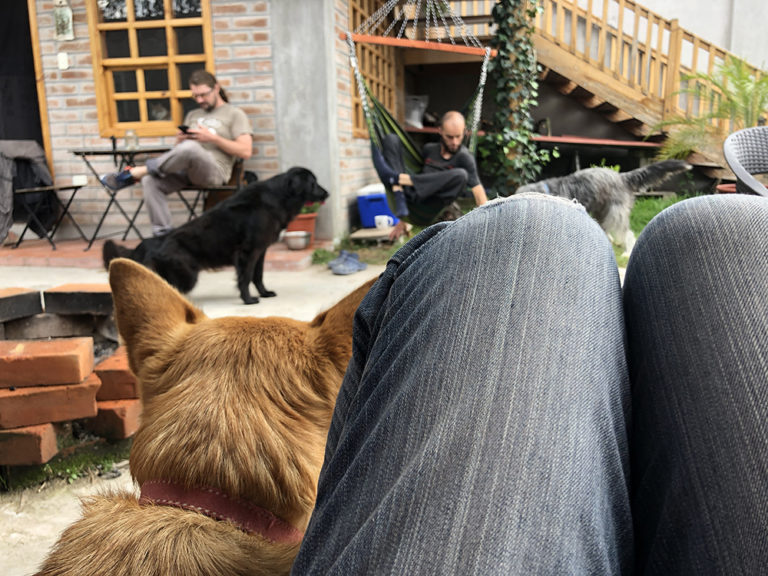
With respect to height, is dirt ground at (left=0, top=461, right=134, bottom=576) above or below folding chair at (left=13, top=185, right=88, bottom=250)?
below

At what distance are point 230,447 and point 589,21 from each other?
29.2ft

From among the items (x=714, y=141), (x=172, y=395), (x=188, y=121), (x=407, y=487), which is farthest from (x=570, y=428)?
(x=714, y=141)

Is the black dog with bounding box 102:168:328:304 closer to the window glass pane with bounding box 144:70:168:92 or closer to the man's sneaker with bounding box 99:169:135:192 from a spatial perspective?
the man's sneaker with bounding box 99:169:135:192

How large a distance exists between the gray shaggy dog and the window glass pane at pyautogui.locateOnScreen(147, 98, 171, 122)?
3.48 meters

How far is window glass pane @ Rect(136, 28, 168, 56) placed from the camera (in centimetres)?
550

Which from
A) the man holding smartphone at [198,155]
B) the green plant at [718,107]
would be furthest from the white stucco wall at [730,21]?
the man holding smartphone at [198,155]

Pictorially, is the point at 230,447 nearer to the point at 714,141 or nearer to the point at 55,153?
the point at 55,153

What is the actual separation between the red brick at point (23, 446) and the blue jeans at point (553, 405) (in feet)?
4.50

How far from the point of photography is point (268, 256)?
199 inches

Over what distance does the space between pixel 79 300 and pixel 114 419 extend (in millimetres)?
542

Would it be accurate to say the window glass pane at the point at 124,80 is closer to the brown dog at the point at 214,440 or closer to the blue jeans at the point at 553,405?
the brown dog at the point at 214,440

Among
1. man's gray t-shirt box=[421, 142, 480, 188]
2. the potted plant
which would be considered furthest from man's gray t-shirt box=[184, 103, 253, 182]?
man's gray t-shirt box=[421, 142, 480, 188]

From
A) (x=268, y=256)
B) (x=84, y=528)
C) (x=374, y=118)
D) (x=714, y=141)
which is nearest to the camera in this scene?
(x=84, y=528)

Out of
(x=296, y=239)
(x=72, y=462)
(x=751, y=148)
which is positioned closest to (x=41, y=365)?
(x=72, y=462)
